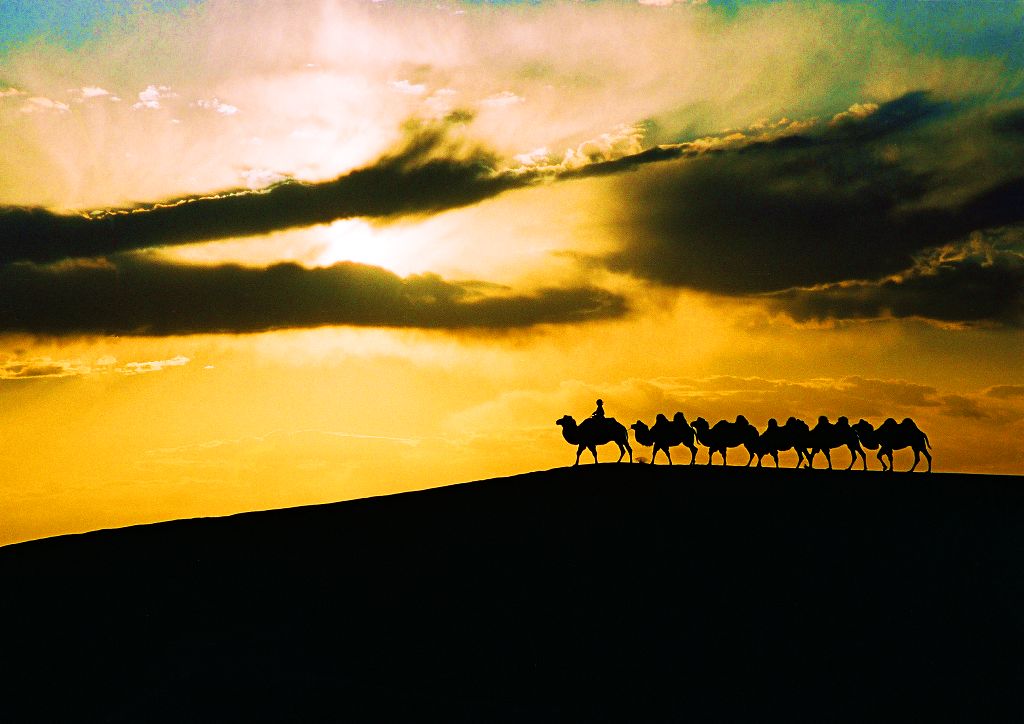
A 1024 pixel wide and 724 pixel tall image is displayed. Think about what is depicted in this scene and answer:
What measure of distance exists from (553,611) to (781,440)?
17.4 meters

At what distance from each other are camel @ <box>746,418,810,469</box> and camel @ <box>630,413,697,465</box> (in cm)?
202

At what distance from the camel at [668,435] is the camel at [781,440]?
2020 mm

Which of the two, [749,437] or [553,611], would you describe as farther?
[749,437]

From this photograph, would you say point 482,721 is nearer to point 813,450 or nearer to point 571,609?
point 571,609

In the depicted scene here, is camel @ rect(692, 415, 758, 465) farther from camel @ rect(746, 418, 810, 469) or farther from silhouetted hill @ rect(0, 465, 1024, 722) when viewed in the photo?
silhouetted hill @ rect(0, 465, 1024, 722)

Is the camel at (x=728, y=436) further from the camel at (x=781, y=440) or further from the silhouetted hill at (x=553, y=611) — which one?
the silhouetted hill at (x=553, y=611)

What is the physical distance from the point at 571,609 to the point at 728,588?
11.5 ft

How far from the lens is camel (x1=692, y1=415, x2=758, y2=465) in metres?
40.5

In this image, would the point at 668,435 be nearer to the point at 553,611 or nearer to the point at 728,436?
the point at 728,436

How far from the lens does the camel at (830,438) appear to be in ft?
133

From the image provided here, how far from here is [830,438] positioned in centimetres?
4059

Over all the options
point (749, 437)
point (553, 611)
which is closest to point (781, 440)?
point (749, 437)

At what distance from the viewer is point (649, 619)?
80.5 feet

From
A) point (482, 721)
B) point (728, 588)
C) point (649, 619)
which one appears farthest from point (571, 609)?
point (482, 721)
